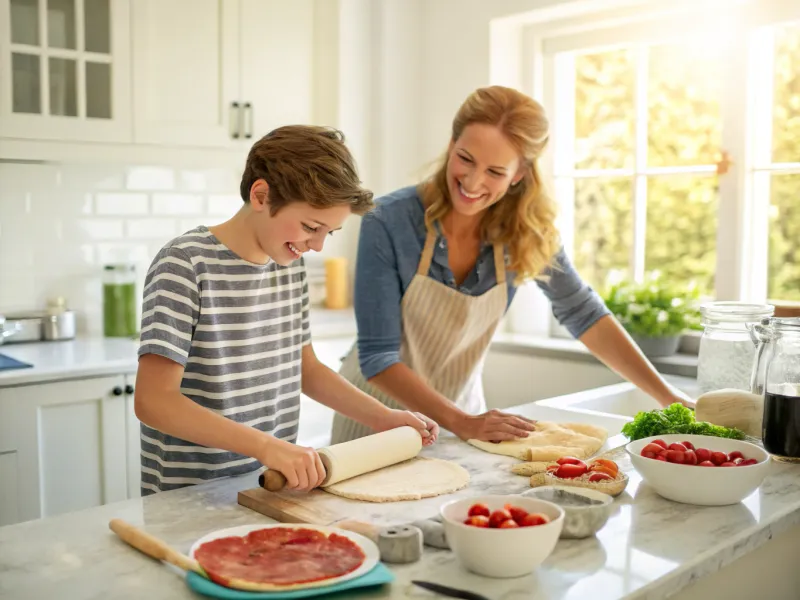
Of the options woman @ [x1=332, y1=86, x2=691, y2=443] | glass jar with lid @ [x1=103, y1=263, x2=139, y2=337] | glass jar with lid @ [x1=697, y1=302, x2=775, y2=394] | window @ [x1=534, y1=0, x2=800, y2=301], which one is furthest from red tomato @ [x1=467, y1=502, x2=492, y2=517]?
glass jar with lid @ [x1=103, y1=263, x2=139, y2=337]

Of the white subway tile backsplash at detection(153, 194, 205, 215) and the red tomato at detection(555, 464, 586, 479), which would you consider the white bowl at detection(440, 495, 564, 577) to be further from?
the white subway tile backsplash at detection(153, 194, 205, 215)

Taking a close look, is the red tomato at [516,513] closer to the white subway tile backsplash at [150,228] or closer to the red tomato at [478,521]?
the red tomato at [478,521]

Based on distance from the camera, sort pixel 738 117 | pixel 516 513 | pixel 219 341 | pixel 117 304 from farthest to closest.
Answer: pixel 117 304 < pixel 738 117 < pixel 219 341 < pixel 516 513

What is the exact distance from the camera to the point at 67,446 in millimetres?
2670

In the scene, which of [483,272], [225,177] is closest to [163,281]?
[483,272]

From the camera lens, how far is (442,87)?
357 cm

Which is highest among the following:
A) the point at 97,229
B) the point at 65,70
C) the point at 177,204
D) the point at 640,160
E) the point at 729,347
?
the point at 65,70

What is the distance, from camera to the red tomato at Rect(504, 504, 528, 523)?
3.64 feet

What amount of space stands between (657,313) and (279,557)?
2.04 metres

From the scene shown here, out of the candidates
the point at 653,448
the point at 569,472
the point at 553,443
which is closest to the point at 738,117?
the point at 553,443

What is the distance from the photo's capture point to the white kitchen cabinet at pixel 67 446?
256 centimetres

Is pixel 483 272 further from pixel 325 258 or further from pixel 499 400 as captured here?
pixel 325 258

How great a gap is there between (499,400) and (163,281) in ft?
6.83

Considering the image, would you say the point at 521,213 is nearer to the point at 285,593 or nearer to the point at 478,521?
the point at 478,521
